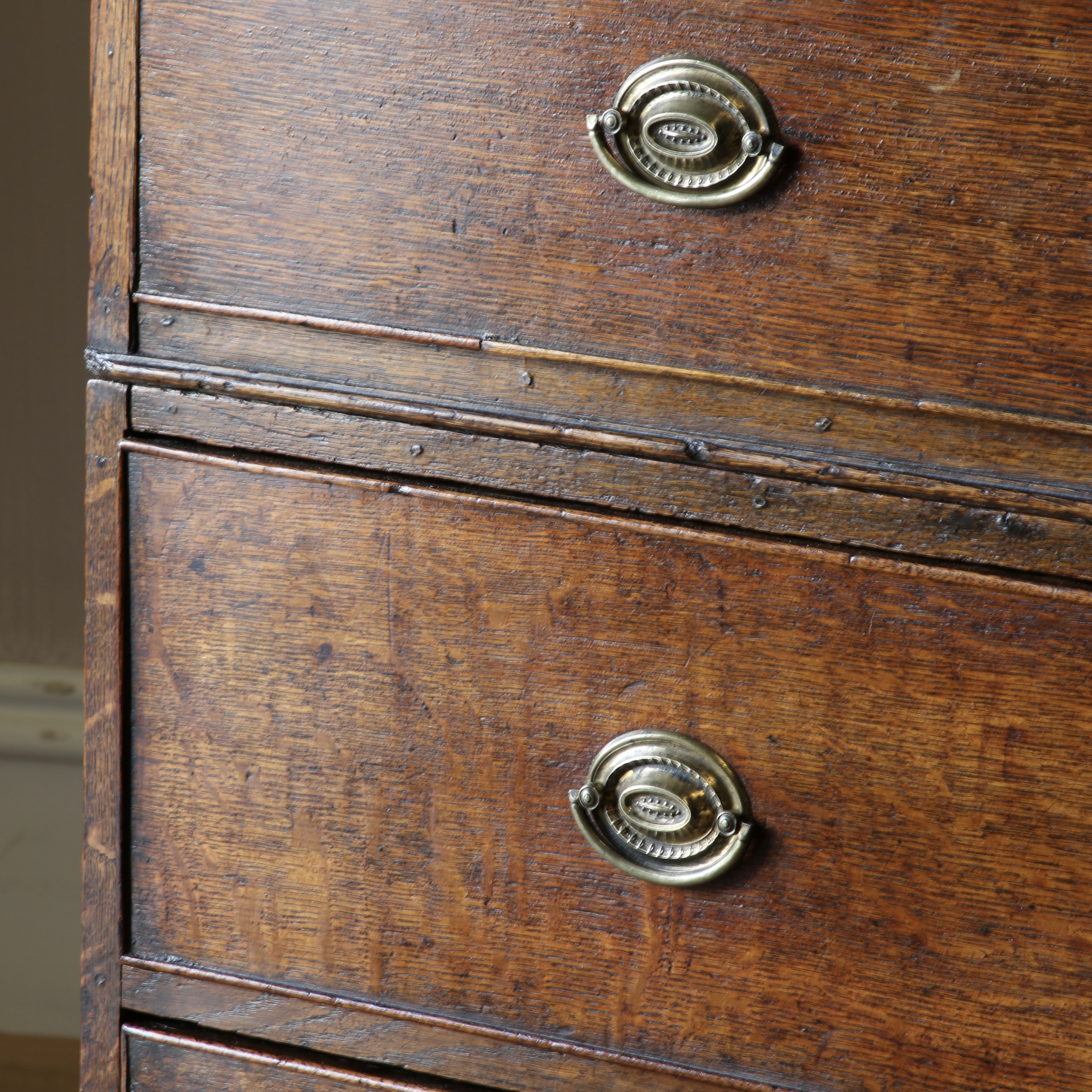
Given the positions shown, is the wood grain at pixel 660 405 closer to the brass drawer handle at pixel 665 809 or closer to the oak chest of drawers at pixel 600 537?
the oak chest of drawers at pixel 600 537

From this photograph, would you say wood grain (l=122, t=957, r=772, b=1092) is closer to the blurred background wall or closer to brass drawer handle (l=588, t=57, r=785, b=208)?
brass drawer handle (l=588, t=57, r=785, b=208)

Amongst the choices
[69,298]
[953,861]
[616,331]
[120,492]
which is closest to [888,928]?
[953,861]

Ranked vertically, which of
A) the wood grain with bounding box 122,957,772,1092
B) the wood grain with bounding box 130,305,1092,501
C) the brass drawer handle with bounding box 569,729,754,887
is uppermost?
the wood grain with bounding box 130,305,1092,501

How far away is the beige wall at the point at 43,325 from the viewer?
1.07 metres

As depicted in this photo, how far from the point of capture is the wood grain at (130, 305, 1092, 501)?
45 cm

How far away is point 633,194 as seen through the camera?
46cm

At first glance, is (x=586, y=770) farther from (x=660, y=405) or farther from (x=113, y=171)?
(x=113, y=171)

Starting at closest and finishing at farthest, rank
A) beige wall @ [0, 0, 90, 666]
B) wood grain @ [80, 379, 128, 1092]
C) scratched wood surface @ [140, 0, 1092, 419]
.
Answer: scratched wood surface @ [140, 0, 1092, 419]
wood grain @ [80, 379, 128, 1092]
beige wall @ [0, 0, 90, 666]

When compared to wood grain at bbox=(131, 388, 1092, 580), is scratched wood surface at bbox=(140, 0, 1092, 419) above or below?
above

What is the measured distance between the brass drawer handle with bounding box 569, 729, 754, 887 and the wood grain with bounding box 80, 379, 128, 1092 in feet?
0.68

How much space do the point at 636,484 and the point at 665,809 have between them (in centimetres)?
13

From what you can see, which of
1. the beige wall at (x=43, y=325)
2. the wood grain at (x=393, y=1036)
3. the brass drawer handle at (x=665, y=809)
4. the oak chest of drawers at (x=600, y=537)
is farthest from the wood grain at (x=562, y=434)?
the beige wall at (x=43, y=325)

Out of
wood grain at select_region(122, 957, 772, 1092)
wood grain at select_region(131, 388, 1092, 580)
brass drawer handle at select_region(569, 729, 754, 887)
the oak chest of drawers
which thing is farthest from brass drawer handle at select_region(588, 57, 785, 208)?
wood grain at select_region(122, 957, 772, 1092)

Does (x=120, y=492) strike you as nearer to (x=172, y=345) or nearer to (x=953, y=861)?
(x=172, y=345)
